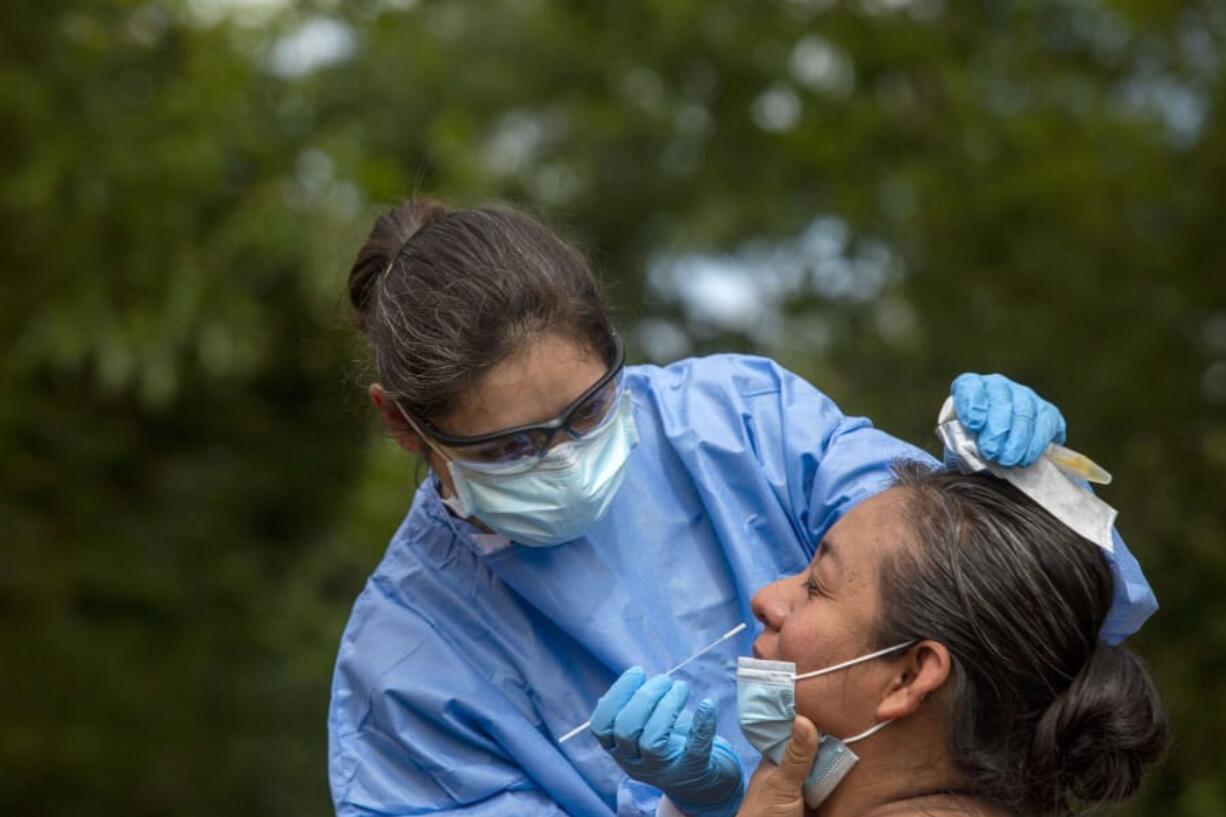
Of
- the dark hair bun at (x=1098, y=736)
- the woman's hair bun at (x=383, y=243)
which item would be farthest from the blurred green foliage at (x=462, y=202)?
the dark hair bun at (x=1098, y=736)

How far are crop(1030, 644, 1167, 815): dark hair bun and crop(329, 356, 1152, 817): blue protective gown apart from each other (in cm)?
43

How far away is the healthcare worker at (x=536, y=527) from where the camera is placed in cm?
232

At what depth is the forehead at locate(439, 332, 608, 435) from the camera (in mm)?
2291

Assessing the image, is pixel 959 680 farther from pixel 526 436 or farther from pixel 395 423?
pixel 395 423

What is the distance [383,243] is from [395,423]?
306 millimetres

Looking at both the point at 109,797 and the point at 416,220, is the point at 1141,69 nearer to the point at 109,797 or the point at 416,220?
the point at 416,220

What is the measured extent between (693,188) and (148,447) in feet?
9.42

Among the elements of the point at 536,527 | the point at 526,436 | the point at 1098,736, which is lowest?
the point at 1098,736

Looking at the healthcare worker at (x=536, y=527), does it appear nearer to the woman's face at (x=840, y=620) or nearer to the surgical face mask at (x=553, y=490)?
the surgical face mask at (x=553, y=490)

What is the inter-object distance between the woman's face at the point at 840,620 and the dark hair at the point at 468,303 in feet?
1.55

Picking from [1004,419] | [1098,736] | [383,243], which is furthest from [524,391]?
[1098,736]

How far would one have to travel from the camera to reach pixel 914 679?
6.92ft

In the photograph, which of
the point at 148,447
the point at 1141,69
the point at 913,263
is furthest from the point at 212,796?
the point at 1141,69

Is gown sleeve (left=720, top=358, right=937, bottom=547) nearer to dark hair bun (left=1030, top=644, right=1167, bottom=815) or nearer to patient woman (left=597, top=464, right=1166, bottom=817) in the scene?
patient woman (left=597, top=464, right=1166, bottom=817)
